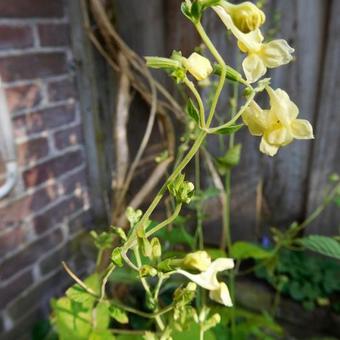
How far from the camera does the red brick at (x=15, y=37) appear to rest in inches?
31.9

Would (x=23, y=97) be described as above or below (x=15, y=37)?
below

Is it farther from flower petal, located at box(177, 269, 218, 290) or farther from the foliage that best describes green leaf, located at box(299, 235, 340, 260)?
the foliage

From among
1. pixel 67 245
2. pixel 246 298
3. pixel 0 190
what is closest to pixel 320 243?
pixel 246 298

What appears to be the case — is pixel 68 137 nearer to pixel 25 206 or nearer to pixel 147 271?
pixel 25 206

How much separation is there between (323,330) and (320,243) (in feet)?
1.87

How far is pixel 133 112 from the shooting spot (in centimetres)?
102

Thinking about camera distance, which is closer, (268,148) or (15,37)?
(268,148)

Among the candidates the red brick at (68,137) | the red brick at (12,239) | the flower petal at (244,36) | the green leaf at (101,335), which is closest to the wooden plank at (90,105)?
the red brick at (68,137)

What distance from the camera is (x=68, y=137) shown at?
103cm

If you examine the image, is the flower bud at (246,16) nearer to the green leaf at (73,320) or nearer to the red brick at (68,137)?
the green leaf at (73,320)

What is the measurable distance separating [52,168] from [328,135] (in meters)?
0.69

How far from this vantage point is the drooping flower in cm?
30

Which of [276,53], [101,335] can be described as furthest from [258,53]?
[101,335]

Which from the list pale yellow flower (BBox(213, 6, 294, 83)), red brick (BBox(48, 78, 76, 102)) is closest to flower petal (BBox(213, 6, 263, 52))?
pale yellow flower (BBox(213, 6, 294, 83))
